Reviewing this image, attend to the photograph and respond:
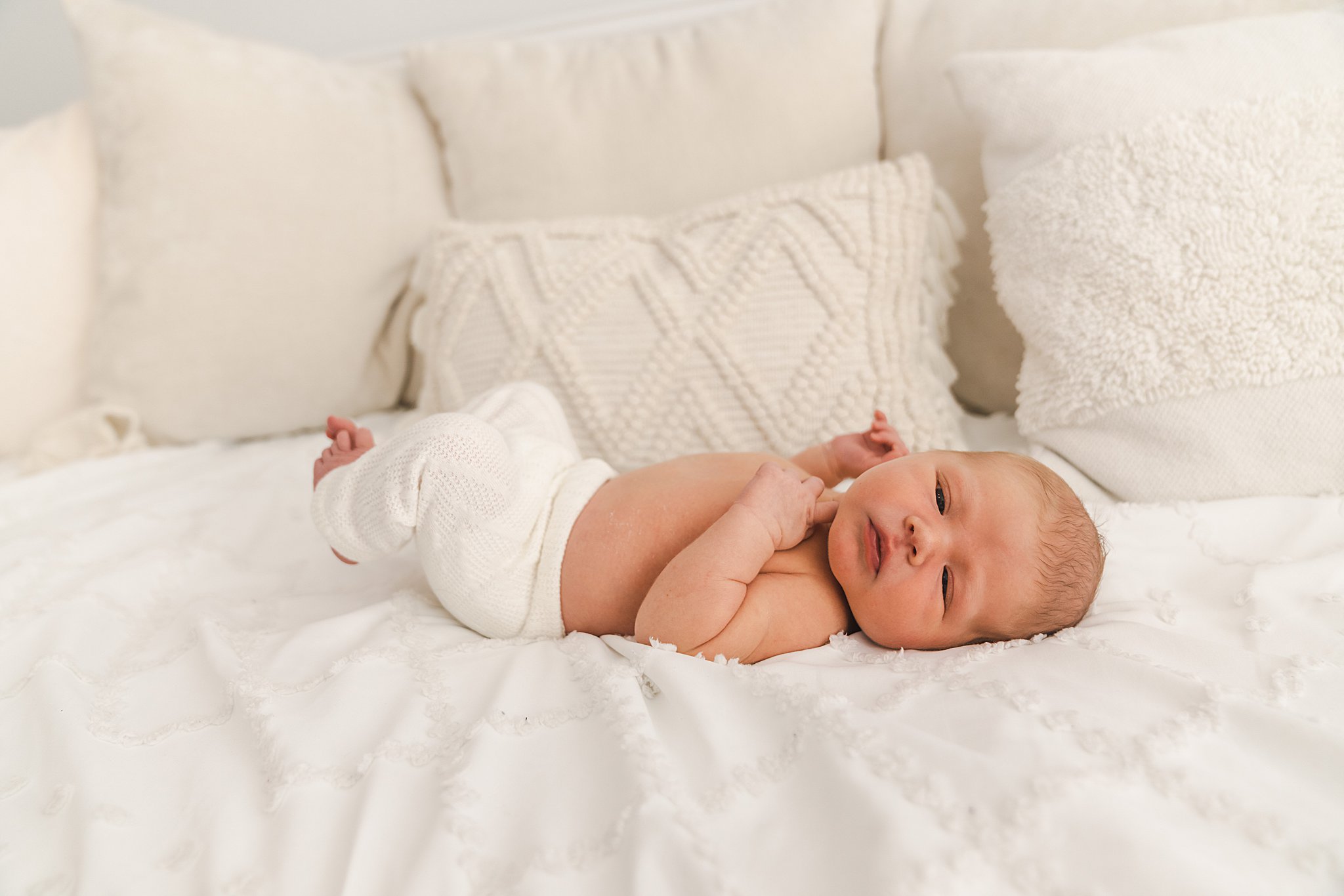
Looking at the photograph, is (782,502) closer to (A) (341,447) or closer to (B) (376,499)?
(B) (376,499)

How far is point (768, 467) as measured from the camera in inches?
40.1

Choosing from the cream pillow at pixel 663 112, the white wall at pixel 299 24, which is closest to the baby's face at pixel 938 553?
the cream pillow at pixel 663 112

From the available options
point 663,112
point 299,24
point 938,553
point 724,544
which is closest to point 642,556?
point 724,544

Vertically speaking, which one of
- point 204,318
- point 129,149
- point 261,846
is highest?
point 129,149

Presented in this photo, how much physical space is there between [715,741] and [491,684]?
0.27m

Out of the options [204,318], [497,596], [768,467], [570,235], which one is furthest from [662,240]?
[204,318]

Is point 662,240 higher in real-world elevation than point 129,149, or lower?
lower

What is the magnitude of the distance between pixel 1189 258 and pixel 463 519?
1.05 meters

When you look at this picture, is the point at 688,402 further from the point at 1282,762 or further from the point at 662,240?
the point at 1282,762

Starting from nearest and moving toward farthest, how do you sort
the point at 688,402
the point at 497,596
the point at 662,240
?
1. the point at 497,596
2. the point at 688,402
3. the point at 662,240

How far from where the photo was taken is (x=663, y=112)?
1581 mm

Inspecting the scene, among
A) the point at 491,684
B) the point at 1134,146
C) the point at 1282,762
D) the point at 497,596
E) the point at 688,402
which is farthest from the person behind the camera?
the point at 688,402

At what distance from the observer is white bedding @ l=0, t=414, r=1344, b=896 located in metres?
0.57

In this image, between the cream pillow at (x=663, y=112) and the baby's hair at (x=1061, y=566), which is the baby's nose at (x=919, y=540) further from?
the cream pillow at (x=663, y=112)
